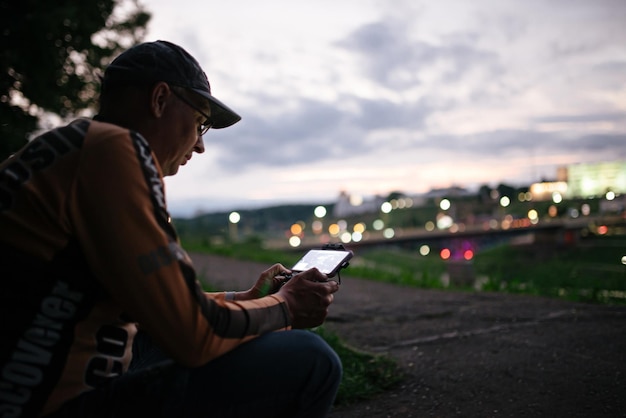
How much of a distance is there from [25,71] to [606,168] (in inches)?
6083

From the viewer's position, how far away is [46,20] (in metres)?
9.53

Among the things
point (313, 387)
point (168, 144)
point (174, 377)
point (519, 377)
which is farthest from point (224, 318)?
point (519, 377)

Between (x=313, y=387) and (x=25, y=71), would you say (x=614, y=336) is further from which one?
(x=25, y=71)

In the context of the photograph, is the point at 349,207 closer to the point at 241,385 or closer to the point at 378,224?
the point at 378,224

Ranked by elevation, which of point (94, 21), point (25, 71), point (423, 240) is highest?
point (94, 21)

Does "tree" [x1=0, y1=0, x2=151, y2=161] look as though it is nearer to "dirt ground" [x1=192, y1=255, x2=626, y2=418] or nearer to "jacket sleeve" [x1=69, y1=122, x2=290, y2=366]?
"dirt ground" [x1=192, y1=255, x2=626, y2=418]

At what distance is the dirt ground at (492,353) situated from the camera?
334cm

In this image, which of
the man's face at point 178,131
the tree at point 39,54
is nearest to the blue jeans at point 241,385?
the man's face at point 178,131

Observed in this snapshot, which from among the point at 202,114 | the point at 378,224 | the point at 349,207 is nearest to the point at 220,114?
the point at 202,114

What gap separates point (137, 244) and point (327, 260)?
98 cm

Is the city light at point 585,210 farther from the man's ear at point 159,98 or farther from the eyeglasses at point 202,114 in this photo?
the man's ear at point 159,98

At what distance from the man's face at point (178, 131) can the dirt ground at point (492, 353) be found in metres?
2.08

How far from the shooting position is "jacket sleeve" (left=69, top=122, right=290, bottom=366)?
1.43m

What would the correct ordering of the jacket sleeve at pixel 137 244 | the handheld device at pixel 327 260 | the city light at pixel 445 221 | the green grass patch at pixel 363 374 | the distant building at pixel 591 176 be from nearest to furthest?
the jacket sleeve at pixel 137 244, the handheld device at pixel 327 260, the green grass patch at pixel 363 374, the city light at pixel 445 221, the distant building at pixel 591 176
